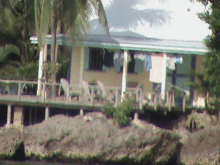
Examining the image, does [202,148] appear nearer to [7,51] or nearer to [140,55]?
[140,55]

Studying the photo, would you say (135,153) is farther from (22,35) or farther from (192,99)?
(22,35)

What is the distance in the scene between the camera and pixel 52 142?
2294 centimetres

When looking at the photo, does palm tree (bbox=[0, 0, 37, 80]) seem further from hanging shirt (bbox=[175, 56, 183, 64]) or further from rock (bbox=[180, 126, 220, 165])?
rock (bbox=[180, 126, 220, 165])

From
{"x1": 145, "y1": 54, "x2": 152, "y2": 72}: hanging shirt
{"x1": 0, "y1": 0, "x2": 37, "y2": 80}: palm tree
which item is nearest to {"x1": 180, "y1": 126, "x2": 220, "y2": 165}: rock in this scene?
{"x1": 145, "y1": 54, "x2": 152, "y2": 72}: hanging shirt

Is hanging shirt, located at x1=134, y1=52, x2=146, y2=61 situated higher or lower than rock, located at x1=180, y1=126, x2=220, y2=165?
higher

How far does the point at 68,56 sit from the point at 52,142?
772 cm

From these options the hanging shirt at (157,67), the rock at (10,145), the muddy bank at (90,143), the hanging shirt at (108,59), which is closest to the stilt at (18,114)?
the muddy bank at (90,143)

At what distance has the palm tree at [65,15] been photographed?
25.8 metres

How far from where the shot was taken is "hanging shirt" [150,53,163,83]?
27.7 m

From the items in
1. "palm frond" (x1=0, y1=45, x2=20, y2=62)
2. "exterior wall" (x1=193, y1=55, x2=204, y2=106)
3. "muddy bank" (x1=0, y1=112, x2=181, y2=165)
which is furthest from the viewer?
"palm frond" (x1=0, y1=45, x2=20, y2=62)

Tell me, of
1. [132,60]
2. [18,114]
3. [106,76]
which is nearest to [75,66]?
[106,76]

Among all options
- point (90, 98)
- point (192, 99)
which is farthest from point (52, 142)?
point (192, 99)

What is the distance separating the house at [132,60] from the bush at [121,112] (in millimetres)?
3000

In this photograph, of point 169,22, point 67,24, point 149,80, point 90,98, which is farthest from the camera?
point 169,22
